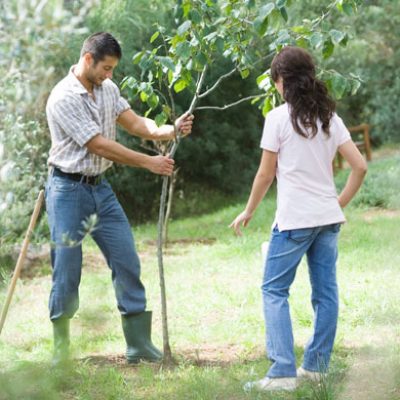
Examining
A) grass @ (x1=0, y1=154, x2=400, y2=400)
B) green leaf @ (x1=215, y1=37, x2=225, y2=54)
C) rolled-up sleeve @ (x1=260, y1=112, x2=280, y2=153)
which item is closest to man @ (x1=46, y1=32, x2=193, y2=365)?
grass @ (x1=0, y1=154, x2=400, y2=400)

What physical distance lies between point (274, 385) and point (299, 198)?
87 cm

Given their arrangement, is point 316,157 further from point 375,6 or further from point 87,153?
point 375,6

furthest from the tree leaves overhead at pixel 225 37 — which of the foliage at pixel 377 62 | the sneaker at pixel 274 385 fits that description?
the foliage at pixel 377 62

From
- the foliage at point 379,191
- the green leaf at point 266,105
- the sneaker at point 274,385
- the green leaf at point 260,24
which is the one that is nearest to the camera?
the sneaker at point 274,385

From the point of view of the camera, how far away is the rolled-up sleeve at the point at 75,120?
4.19m

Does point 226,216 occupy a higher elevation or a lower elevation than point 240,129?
lower

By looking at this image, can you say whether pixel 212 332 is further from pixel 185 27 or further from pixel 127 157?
pixel 185 27

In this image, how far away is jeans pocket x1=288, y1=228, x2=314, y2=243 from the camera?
12.4ft

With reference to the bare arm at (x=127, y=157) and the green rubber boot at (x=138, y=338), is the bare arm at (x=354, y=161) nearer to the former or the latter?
the bare arm at (x=127, y=157)

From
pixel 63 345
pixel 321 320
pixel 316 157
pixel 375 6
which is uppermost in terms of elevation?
pixel 375 6

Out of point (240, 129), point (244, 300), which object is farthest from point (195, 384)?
point (240, 129)

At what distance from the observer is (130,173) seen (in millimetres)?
13070

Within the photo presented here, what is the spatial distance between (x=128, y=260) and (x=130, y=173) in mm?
8631

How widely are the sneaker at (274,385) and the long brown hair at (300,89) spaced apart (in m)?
1.13
